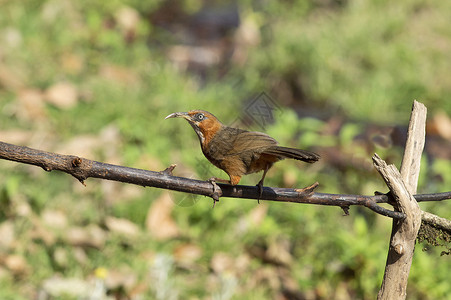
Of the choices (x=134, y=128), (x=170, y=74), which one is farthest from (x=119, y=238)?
(x=170, y=74)

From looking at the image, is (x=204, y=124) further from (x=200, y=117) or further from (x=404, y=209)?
(x=404, y=209)

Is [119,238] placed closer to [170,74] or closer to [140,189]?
[140,189]

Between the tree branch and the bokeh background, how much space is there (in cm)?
30

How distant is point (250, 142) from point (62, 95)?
3264 mm

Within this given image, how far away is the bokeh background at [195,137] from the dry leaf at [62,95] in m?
0.01

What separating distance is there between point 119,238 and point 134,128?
1.27m

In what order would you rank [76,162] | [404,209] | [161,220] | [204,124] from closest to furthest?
1. [76,162]
2. [404,209]
3. [204,124]
4. [161,220]

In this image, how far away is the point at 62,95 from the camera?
4805mm

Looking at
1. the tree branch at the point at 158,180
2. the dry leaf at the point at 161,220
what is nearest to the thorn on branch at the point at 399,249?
the tree branch at the point at 158,180

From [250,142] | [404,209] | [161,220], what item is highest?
[161,220]

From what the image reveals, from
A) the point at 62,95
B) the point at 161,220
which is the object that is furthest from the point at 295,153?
the point at 62,95

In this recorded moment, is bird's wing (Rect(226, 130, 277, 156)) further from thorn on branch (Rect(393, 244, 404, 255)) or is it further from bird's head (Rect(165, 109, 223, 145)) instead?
thorn on branch (Rect(393, 244, 404, 255))

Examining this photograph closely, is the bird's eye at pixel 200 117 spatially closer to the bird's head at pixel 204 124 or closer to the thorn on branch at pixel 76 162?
the bird's head at pixel 204 124

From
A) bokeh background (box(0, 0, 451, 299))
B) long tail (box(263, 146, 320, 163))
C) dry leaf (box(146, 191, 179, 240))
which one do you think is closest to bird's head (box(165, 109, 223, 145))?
bokeh background (box(0, 0, 451, 299))
